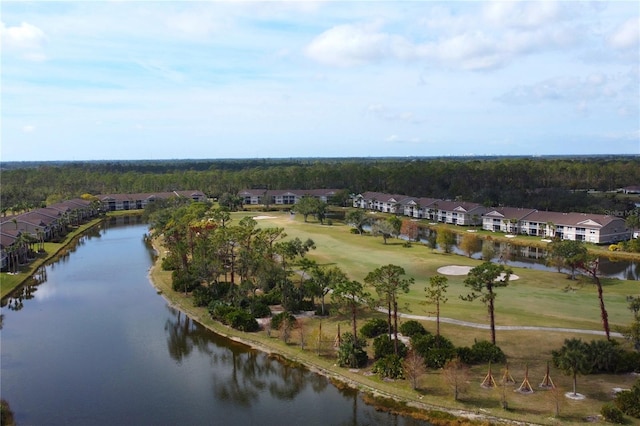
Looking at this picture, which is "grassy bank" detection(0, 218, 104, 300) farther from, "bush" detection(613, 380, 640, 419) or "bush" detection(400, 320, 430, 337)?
"bush" detection(613, 380, 640, 419)

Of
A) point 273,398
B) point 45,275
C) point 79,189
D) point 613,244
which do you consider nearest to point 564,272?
point 613,244

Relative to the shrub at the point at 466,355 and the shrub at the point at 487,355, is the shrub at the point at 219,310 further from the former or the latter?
the shrub at the point at 487,355

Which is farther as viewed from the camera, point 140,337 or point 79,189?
point 79,189

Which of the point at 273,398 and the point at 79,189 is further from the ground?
the point at 79,189

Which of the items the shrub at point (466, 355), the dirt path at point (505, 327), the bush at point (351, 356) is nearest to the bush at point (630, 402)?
the shrub at point (466, 355)

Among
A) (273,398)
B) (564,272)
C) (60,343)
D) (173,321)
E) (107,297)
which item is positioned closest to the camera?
(273,398)

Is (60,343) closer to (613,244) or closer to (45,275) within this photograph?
(45,275)

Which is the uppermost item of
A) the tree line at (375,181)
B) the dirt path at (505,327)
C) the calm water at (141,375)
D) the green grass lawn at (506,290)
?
the tree line at (375,181)
